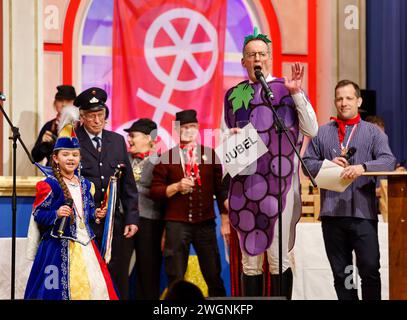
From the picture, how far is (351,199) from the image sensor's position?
5203 millimetres

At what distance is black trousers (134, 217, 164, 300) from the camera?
6035 millimetres

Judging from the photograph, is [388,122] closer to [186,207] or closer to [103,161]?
[186,207]

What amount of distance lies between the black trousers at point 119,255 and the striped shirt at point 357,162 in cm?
129

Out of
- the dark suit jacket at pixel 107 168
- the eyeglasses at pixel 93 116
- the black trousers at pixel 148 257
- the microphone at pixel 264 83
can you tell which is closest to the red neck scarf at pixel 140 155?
the black trousers at pixel 148 257

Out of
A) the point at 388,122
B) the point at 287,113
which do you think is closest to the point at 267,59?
the point at 287,113

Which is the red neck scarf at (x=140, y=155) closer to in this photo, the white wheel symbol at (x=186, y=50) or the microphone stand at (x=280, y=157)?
the microphone stand at (x=280, y=157)

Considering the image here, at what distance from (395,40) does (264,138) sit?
405cm

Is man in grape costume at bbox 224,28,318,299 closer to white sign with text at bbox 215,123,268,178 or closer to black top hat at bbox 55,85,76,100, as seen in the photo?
white sign with text at bbox 215,123,268,178

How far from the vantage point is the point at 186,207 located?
5.91 m

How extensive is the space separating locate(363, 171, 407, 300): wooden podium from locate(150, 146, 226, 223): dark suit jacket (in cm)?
135

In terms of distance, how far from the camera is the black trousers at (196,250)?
231 inches

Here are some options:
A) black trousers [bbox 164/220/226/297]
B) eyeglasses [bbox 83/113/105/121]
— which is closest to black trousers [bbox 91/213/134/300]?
black trousers [bbox 164/220/226/297]

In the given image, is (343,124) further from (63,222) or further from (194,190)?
(63,222)
